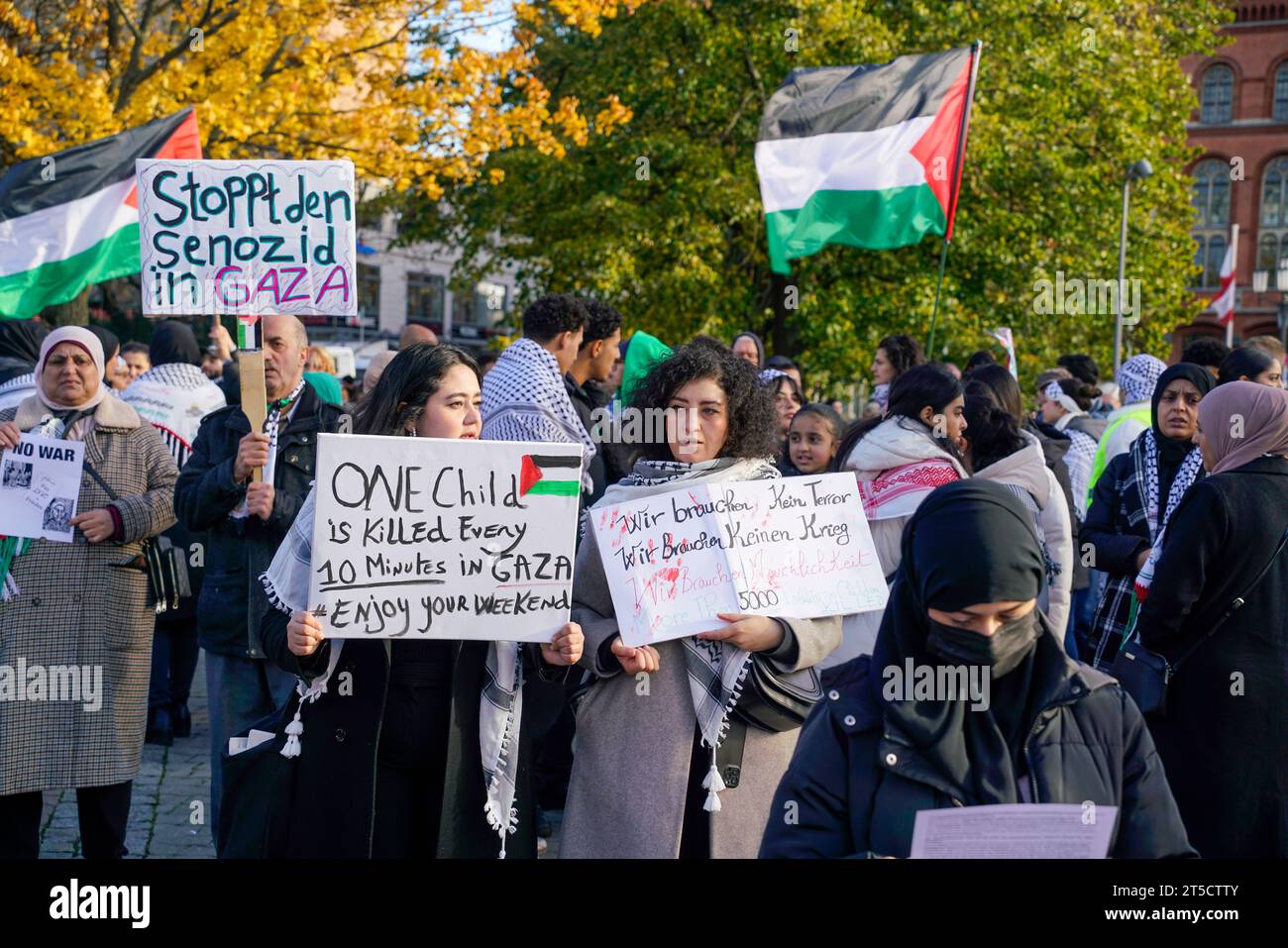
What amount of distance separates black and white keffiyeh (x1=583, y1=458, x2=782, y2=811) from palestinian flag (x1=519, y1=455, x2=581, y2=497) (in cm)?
28

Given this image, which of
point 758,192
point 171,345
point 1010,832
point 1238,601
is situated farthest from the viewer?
point 758,192

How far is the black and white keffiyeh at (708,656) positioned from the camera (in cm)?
370

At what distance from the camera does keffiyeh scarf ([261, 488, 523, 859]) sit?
3.46 metres

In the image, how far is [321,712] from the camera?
345 cm

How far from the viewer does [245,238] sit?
5031 millimetres

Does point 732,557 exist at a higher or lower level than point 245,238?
lower

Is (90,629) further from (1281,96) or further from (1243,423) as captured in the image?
(1281,96)

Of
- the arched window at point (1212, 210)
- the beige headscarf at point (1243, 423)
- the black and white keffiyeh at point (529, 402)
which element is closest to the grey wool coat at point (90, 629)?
the black and white keffiyeh at point (529, 402)

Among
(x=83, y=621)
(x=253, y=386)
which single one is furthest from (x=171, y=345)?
(x=253, y=386)

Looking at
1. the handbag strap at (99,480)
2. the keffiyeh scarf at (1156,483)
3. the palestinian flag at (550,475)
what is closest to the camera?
the palestinian flag at (550,475)

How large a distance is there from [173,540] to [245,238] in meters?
3.01

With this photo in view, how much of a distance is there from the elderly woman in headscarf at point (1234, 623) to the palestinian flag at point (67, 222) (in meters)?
6.62

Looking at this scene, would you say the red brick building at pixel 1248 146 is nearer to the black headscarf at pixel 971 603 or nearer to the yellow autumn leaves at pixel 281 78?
the yellow autumn leaves at pixel 281 78

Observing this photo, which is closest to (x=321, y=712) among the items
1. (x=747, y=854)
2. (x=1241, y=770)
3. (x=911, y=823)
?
(x=747, y=854)
